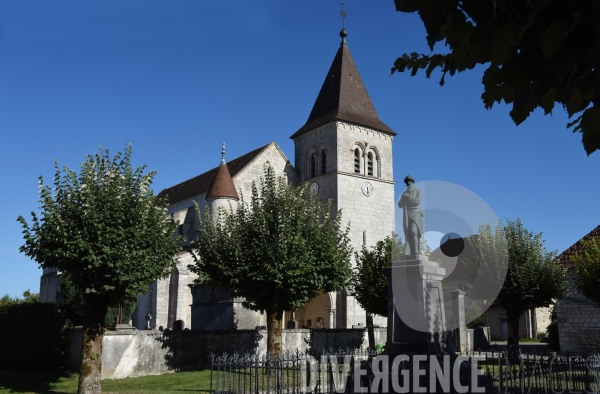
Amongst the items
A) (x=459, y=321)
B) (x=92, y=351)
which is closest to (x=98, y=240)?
(x=92, y=351)

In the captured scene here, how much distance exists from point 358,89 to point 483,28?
121 ft

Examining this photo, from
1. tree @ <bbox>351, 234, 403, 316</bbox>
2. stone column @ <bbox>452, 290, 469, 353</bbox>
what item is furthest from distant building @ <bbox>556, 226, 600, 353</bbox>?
tree @ <bbox>351, 234, 403, 316</bbox>

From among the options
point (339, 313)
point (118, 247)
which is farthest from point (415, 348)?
point (339, 313)

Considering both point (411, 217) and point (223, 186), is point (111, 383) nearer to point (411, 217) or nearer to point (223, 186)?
point (411, 217)

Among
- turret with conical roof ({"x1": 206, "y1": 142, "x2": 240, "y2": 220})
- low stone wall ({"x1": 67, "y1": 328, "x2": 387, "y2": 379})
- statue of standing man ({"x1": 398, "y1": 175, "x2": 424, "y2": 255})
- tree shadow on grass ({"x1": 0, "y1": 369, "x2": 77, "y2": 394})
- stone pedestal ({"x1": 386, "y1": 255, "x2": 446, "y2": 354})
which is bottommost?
tree shadow on grass ({"x1": 0, "y1": 369, "x2": 77, "y2": 394})

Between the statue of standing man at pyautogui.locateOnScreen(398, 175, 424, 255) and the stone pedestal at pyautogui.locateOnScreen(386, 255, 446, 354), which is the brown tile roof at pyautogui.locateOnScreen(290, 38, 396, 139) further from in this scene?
the stone pedestal at pyautogui.locateOnScreen(386, 255, 446, 354)

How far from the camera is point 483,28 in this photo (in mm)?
2641

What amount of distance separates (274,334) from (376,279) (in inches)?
319

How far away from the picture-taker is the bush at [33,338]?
62.7 feet

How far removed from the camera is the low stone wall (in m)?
17.3

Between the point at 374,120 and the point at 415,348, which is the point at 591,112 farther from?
the point at 374,120

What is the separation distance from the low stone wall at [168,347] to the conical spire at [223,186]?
528 inches

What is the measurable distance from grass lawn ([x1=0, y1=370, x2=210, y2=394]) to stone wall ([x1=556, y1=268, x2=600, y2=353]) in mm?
16482

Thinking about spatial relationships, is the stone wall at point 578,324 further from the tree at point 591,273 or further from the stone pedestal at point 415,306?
the stone pedestal at point 415,306
